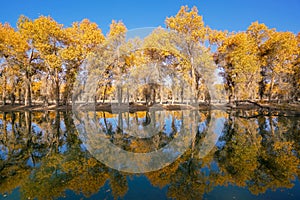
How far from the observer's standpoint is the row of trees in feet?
82.9

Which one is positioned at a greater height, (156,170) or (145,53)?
(145,53)

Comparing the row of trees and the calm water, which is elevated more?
the row of trees

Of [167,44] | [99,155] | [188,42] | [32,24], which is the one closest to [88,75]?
[32,24]

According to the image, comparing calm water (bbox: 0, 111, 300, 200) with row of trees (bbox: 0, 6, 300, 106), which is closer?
calm water (bbox: 0, 111, 300, 200)

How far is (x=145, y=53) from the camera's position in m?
31.3

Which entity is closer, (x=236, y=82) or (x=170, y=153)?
(x=170, y=153)

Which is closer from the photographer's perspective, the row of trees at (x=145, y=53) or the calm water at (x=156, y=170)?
the calm water at (x=156, y=170)

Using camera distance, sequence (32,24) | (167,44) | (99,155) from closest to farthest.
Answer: (99,155) → (167,44) → (32,24)

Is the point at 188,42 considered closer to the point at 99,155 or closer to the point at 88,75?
the point at 88,75

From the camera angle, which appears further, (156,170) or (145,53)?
(145,53)

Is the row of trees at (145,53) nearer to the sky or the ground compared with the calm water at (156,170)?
nearer to the sky

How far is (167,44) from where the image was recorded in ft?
70.6

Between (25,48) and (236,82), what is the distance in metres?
31.2

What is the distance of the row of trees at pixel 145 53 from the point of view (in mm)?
25281
